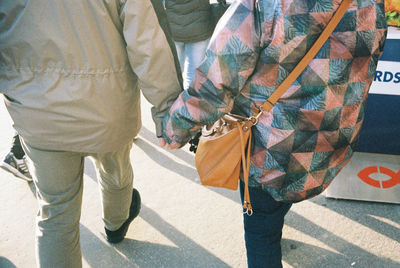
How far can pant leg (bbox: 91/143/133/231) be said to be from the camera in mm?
2066

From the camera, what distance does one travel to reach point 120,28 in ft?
5.38

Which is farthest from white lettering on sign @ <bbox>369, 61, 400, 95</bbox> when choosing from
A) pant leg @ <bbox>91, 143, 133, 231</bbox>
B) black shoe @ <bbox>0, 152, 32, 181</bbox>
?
black shoe @ <bbox>0, 152, 32, 181</bbox>

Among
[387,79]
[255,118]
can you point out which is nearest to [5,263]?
[255,118]

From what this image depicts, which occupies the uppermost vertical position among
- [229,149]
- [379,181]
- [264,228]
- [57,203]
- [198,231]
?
[229,149]

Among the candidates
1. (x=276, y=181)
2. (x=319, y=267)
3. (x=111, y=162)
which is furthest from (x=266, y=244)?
(x=111, y=162)

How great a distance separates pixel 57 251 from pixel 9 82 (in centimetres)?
81

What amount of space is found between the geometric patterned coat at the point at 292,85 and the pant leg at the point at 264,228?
11cm

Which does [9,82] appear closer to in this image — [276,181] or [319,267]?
[276,181]

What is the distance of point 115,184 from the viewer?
7.20 ft

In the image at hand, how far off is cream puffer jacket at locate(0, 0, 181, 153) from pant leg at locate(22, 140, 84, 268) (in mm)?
79

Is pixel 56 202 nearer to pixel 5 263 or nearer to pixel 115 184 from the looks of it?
pixel 115 184

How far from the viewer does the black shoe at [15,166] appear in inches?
114

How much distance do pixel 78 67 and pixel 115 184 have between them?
81cm

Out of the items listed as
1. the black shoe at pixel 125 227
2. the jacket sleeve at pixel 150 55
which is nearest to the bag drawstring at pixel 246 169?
the jacket sleeve at pixel 150 55
